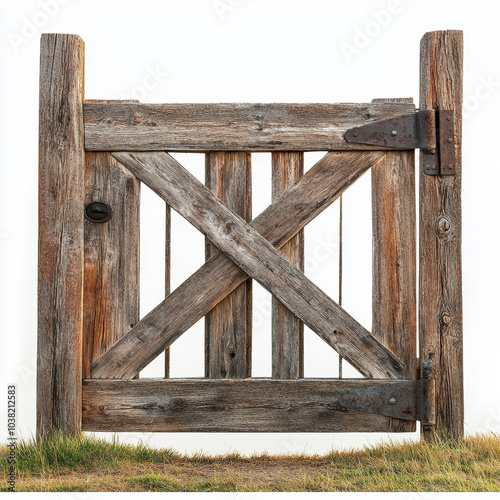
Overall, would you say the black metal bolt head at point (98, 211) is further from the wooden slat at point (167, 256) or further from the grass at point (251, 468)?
the grass at point (251, 468)

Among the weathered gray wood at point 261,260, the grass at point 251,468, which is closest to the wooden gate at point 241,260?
the weathered gray wood at point 261,260

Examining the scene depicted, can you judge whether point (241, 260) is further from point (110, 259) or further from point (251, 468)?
point (251, 468)

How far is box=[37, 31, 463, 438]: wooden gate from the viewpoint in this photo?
476 centimetres

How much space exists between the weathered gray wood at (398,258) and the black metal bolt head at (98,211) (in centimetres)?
171

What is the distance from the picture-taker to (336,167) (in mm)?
4820

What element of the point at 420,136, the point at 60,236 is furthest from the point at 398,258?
the point at 60,236

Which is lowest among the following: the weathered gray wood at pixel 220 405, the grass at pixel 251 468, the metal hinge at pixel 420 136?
the grass at pixel 251 468

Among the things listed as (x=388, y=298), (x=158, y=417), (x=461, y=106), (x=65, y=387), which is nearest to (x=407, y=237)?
(x=388, y=298)

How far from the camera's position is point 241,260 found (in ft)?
15.6

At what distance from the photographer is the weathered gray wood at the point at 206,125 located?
15.7 feet

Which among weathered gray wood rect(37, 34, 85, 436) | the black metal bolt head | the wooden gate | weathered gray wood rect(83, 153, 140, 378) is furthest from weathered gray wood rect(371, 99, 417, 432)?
weathered gray wood rect(37, 34, 85, 436)

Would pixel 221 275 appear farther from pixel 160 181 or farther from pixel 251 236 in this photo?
pixel 160 181

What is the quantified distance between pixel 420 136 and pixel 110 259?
6.99 feet

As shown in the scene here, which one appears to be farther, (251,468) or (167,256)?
(167,256)
